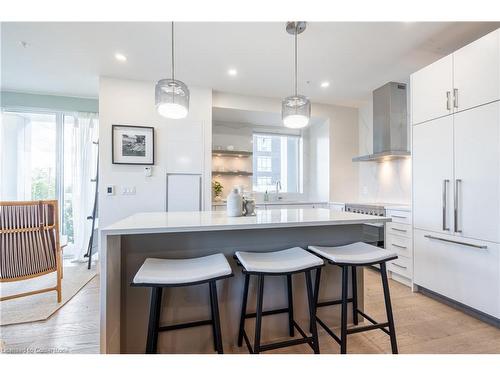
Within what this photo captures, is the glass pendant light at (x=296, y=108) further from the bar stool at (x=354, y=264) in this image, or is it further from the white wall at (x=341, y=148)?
the white wall at (x=341, y=148)

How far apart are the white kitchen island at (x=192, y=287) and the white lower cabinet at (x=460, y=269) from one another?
1.11 m

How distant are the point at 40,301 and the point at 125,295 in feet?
5.78

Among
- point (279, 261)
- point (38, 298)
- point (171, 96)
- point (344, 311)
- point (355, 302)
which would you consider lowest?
point (38, 298)

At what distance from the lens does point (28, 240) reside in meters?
2.32

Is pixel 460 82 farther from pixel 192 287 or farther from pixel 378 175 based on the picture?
pixel 192 287

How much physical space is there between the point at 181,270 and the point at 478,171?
2475 millimetres

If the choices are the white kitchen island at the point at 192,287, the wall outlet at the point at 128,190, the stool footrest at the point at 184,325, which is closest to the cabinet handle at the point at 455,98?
the white kitchen island at the point at 192,287

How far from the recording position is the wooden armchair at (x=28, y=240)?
88.4 inches

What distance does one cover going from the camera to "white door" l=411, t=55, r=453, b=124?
7.44ft

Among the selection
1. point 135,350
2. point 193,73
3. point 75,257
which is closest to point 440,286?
point 135,350

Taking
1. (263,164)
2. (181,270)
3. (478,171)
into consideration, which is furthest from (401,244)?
(263,164)

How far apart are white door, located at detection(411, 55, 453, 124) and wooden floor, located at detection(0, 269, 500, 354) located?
6.14 feet

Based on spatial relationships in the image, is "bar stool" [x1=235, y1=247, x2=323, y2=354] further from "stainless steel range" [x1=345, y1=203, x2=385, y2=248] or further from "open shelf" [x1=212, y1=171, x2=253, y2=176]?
"open shelf" [x1=212, y1=171, x2=253, y2=176]
